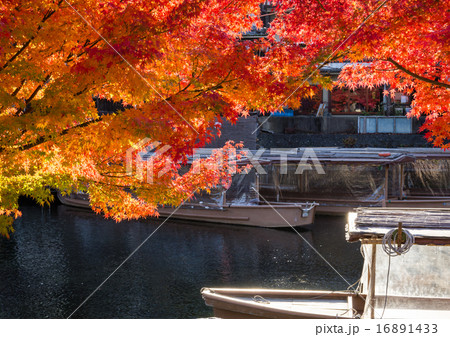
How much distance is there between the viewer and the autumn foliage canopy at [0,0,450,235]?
255 inches

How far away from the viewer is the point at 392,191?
25500 mm

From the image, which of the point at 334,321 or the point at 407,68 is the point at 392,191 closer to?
the point at 407,68

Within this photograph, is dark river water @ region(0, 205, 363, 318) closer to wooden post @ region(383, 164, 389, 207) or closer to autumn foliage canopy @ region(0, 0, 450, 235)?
wooden post @ region(383, 164, 389, 207)

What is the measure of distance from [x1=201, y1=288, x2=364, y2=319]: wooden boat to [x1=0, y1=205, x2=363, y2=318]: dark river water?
3016 millimetres

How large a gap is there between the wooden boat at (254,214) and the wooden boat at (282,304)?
12.1 m

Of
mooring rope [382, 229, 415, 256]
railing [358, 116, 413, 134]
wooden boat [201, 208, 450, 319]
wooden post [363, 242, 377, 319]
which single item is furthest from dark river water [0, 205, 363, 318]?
railing [358, 116, 413, 134]

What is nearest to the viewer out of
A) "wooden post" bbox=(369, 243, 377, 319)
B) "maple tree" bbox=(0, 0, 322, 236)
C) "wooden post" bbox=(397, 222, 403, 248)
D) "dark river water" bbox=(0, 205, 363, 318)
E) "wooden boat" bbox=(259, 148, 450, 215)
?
"maple tree" bbox=(0, 0, 322, 236)

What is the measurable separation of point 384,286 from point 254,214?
14.0 meters

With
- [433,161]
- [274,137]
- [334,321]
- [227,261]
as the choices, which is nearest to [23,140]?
[334,321]

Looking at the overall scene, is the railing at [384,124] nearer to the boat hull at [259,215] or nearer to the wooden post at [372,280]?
the boat hull at [259,215]

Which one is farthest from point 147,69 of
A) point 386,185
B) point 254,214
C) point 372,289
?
point 386,185

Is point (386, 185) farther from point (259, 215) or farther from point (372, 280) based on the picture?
point (372, 280)

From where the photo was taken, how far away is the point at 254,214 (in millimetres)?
22641

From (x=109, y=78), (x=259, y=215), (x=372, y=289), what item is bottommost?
(x=259, y=215)
